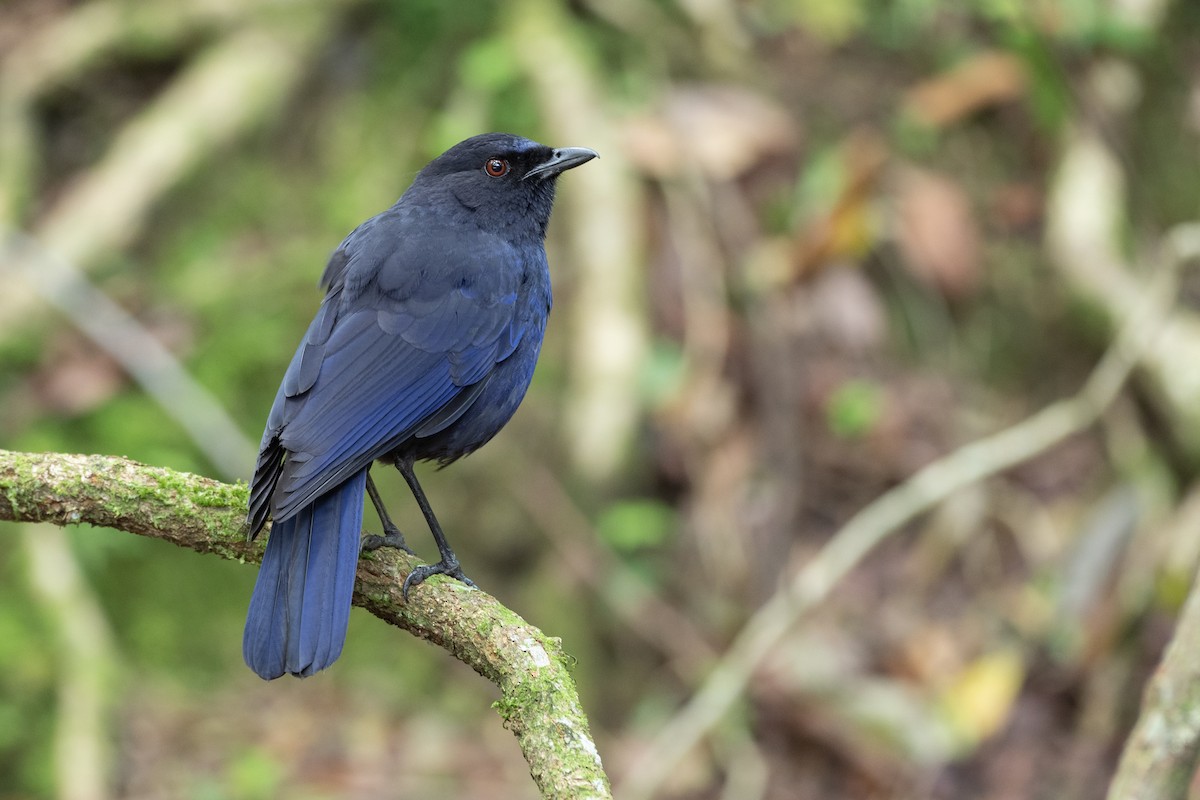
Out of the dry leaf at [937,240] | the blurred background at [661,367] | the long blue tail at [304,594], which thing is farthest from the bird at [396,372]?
the dry leaf at [937,240]

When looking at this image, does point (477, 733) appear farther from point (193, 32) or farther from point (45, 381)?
point (193, 32)

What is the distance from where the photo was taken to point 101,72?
21.8 ft

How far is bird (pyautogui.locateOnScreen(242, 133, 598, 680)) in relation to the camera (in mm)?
2871

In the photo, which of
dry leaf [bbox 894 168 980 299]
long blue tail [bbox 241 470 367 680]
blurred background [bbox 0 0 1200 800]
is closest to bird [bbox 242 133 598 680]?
long blue tail [bbox 241 470 367 680]

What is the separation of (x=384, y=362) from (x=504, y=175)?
94 centimetres

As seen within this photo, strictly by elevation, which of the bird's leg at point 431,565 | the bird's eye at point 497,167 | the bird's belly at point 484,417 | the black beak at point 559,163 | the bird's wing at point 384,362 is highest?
the bird's eye at point 497,167

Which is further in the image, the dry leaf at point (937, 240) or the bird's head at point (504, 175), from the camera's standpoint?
the dry leaf at point (937, 240)

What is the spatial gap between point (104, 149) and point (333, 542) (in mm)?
4398

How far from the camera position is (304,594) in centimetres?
283

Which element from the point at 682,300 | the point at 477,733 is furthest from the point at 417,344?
the point at 682,300

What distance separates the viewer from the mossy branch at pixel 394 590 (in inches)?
91.9

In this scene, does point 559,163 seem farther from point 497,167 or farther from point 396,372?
point 396,372

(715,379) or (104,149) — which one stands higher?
(104,149)

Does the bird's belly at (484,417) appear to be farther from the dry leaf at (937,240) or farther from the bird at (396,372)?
the dry leaf at (937,240)
